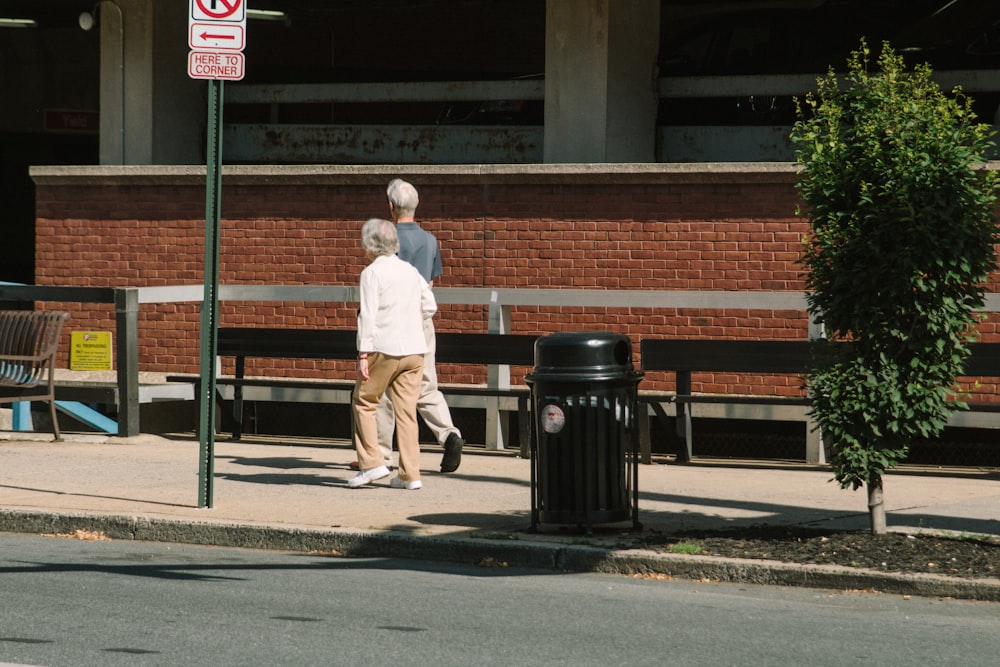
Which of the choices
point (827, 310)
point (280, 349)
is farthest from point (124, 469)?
point (827, 310)

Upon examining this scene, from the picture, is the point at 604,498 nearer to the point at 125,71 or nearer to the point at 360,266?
the point at 360,266

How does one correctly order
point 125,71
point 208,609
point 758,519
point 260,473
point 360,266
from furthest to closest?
point 125,71, point 360,266, point 260,473, point 758,519, point 208,609

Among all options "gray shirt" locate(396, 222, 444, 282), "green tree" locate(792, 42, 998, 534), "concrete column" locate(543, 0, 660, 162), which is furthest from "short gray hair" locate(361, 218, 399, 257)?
"concrete column" locate(543, 0, 660, 162)

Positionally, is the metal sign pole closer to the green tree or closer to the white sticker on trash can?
the white sticker on trash can

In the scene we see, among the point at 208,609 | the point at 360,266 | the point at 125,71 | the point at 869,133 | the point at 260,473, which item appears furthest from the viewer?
the point at 125,71

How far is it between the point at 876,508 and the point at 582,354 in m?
1.72

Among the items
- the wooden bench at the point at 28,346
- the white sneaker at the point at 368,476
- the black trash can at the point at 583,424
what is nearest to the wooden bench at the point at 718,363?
the white sneaker at the point at 368,476

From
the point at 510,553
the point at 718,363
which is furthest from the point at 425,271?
the point at 510,553

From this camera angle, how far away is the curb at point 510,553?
23.3 ft

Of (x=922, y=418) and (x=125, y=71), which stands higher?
(x=125, y=71)

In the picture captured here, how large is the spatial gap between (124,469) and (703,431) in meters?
5.30

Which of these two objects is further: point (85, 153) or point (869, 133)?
point (85, 153)

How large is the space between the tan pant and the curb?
Result: 1.49 meters

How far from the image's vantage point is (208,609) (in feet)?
21.3
